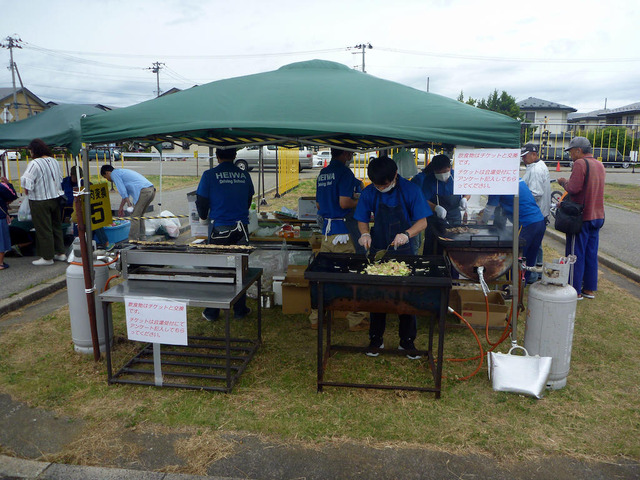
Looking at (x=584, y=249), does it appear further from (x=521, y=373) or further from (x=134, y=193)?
(x=134, y=193)

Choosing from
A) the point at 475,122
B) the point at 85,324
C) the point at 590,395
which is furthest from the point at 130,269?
the point at 590,395

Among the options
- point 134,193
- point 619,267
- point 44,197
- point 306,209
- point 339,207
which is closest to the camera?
point 339,207

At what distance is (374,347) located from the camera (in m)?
4.09

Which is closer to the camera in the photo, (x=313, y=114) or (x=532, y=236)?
(x=313, y=114)

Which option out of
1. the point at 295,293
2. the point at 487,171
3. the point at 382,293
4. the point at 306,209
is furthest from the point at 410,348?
the point at 306,209

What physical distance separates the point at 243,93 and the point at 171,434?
2.63 metres

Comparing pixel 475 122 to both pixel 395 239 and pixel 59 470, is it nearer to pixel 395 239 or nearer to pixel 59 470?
pixel 395 239

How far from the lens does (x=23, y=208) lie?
24.4 ft

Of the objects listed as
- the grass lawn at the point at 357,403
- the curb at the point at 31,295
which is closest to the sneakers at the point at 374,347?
the grass lawn at the point at 357,403

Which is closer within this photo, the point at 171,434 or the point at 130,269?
the point at 171,434

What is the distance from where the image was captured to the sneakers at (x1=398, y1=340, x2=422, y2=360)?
13.2ft

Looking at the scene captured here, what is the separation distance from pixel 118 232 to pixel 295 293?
14.0 feet

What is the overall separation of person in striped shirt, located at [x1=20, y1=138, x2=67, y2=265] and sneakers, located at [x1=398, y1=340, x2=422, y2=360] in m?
5.70

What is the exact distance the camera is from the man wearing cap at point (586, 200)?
5.25m
